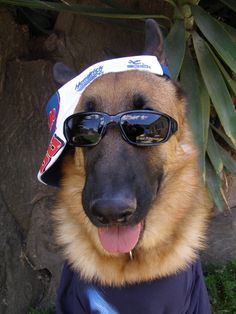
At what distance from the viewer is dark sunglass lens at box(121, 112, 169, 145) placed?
2.34m

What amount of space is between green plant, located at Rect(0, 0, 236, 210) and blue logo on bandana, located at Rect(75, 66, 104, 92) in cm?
89

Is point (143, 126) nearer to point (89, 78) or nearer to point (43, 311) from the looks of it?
point (89, 78)

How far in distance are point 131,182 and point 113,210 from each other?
17 cm

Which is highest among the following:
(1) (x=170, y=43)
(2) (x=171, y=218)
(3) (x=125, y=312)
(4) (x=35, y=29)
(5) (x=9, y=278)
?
(4) (x=35, y=29)

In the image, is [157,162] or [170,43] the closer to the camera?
[157,162]

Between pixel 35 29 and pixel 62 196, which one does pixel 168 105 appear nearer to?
pixel 62 196

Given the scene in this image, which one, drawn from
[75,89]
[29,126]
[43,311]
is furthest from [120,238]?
[43,311]

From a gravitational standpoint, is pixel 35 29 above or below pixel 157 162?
above

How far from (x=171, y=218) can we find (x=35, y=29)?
224cm

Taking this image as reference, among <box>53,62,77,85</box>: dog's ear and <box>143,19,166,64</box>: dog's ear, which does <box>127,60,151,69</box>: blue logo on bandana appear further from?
<box>53,62,77,85</box>: dog's ear

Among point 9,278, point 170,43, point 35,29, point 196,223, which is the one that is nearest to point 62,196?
point 196,223

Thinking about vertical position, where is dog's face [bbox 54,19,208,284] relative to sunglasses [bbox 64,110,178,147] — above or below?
below

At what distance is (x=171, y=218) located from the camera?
8.75 feet

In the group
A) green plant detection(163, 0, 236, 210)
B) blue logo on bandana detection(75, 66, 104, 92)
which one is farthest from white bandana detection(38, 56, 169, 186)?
green plant detection(163, 0, 236, 210)
